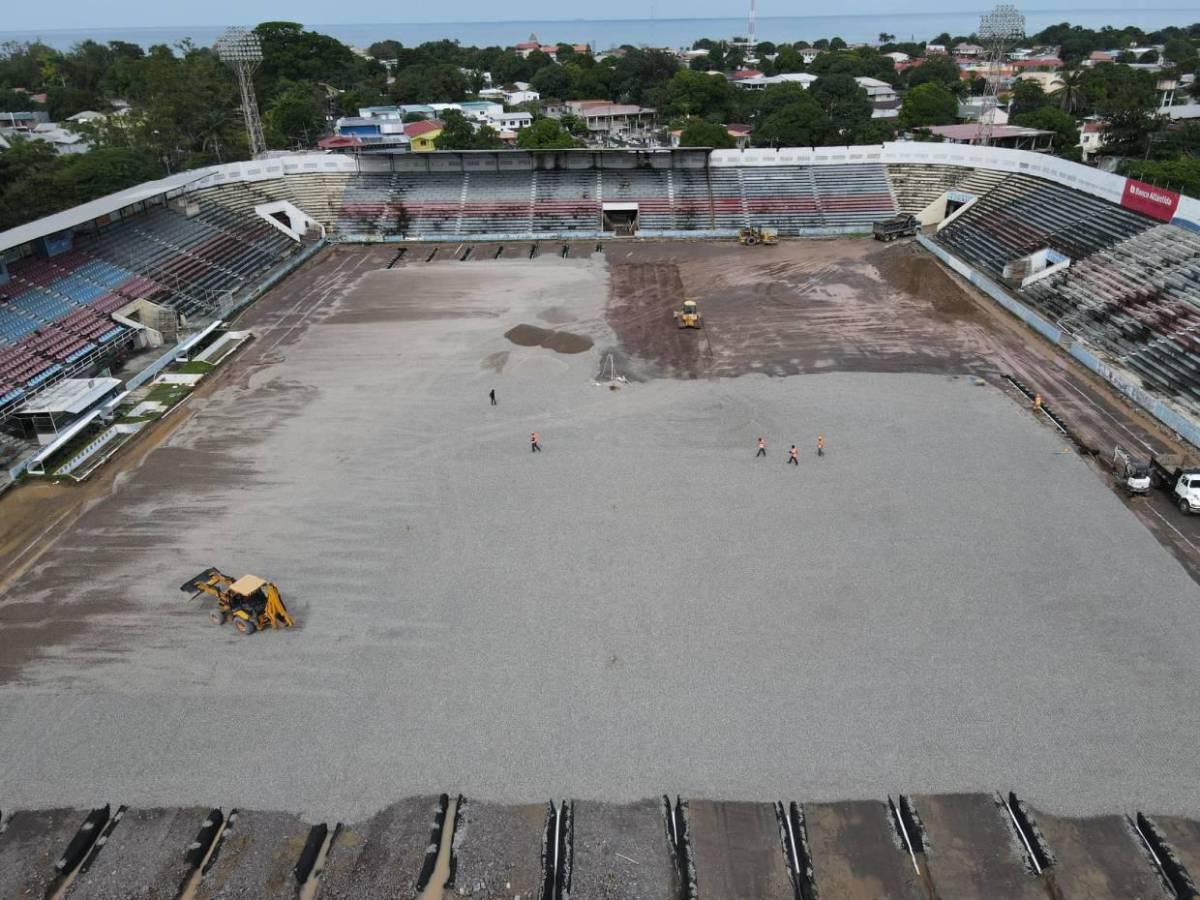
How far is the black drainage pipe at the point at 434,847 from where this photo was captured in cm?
1222

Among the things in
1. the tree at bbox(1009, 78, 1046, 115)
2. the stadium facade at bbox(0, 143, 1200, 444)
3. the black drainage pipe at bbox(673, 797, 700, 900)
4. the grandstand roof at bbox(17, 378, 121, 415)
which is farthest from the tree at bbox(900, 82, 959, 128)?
the black drainage pipe at bbox(673, 797, 700, 900)

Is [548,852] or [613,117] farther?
[613,117]

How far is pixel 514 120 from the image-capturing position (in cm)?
10306

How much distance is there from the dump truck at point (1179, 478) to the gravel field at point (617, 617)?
175 cm

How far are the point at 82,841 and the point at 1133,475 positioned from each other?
2647cm

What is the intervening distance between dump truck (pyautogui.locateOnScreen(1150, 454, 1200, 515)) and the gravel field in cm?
175

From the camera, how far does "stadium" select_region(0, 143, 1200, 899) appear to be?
42.0 feet

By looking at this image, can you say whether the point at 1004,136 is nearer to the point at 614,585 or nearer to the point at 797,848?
the point at 614,585

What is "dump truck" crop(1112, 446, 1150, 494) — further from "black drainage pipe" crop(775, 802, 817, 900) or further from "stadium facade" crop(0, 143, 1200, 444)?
"black drainage pipe" crop(775, 802, 817, 900)

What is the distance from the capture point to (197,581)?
1822cm

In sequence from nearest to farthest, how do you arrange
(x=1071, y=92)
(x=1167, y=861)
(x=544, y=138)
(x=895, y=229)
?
(x=1167, y=861)
(x=895, y=229)
(x=544, y=138)
(x=1071, y=92)

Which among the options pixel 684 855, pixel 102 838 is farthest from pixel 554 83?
pixel 684 855

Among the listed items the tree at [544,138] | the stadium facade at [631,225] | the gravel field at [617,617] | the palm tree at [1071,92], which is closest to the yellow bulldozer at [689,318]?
the gravel field at [617,617]

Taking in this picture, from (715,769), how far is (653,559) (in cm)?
660
